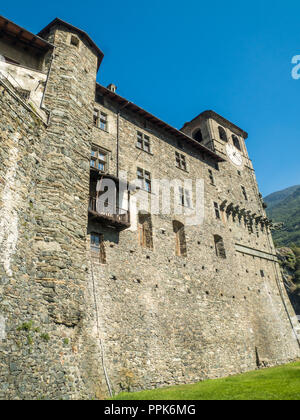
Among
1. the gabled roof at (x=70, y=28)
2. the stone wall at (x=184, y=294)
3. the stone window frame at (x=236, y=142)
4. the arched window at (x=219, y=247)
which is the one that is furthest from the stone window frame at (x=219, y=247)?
the gabled roof at (x=70, y=28)

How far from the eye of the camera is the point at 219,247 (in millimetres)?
20734

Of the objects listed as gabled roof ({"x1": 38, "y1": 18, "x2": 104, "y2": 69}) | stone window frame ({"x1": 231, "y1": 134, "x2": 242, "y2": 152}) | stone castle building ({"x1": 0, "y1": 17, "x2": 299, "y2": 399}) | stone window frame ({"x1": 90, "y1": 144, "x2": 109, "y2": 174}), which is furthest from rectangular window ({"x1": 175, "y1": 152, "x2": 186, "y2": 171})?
stone window frame ({"x1": 231, "y1": 134, "x2": 242, "y2": 152})

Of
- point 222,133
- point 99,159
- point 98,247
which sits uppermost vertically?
point 222,133

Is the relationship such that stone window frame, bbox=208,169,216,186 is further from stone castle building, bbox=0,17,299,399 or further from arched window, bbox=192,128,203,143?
arched window, bbox=192,128,203,143

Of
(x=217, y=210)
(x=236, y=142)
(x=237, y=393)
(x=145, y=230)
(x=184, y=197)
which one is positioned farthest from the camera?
(x=236, y=142)

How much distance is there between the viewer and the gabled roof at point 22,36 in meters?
12.7

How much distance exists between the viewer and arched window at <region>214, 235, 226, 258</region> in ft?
67.0

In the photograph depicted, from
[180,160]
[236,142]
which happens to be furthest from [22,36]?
[236,142]

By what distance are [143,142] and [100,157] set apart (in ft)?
13.6

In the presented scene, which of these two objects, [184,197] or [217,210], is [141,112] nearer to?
[184,197]

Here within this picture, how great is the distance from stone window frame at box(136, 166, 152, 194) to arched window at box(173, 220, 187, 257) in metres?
2.73

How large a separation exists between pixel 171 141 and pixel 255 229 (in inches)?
437

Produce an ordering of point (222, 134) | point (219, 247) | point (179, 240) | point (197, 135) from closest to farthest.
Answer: point (179, 240) < point (219, 247) < point (222, 134) < point (197, 135)
